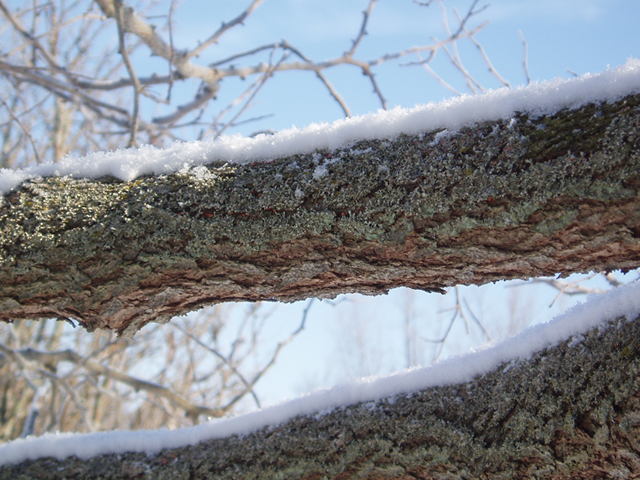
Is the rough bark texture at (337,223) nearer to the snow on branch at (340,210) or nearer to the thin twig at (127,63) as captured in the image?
the snow on branch at (340,210)

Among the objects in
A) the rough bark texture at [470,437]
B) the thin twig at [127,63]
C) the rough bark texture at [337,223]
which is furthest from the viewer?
the thin twig at [127,63]

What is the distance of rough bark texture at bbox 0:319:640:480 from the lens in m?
1.14

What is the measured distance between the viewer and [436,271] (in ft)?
3.84

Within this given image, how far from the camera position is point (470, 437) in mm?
1305

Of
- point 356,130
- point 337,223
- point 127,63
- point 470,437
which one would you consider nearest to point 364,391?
point 470,437

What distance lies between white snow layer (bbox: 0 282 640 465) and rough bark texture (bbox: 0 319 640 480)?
28mm

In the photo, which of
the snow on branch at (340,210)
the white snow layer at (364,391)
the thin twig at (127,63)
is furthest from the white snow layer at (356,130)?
the thin twig at (127,63)

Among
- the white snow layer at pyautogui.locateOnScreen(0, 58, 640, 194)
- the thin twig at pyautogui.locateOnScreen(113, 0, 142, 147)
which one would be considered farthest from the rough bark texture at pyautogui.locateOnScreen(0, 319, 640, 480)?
A: the thin twig at pyautogui.locateOnScreen(113, 0, 142, 147)

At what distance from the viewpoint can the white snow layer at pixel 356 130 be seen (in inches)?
41.0

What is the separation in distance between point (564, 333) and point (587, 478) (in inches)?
15.0

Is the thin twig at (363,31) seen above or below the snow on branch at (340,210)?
above

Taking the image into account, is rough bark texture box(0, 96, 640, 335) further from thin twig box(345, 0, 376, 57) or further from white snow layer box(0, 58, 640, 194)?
thin twig box(345, 0, 376, 57)

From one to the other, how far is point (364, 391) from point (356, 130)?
2.73ft

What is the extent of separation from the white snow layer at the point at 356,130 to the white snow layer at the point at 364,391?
54 cm
